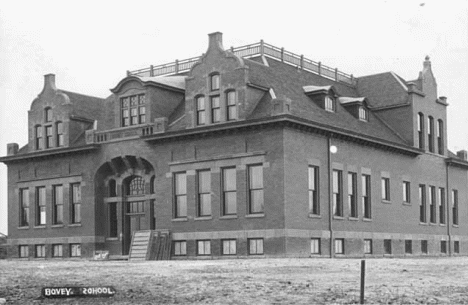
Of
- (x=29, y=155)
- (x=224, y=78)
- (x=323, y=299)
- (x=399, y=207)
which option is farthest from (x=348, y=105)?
→ (x=323, y=299)

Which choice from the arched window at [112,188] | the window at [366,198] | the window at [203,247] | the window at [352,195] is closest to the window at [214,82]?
the window at [203,247]

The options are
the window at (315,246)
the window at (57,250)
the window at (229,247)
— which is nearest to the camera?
the window at (229,247)

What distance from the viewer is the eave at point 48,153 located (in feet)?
161

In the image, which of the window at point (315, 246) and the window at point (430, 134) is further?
the window at point (430, 134)

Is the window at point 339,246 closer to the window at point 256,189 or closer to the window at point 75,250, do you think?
the window at point 256,189

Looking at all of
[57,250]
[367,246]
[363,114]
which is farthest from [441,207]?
[57,250]

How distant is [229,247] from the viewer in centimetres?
4278

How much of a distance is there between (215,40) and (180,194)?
28.2 ft

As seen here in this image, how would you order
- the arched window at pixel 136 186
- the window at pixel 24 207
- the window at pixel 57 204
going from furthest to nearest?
1. the window at pixel 24 207
2. the window at pixel 57 204
3. the arched window at pixel 136 186

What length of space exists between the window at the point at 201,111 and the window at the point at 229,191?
3.08 meters

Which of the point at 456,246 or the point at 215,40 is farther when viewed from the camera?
the point at 456,246

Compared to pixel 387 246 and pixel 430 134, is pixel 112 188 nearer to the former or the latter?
pixel 387 246

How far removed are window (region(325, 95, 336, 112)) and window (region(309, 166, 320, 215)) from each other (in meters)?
5.38

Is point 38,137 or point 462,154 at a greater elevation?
point 38,137
